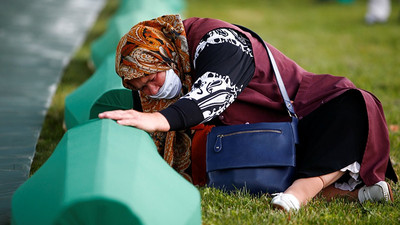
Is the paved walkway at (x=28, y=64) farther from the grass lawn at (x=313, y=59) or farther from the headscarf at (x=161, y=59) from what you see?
the headscarf at (x=161, y=59)

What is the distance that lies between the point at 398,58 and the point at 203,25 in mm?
5246

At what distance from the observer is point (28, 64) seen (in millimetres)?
6309

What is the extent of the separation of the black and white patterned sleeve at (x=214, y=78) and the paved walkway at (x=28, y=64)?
1039 mm

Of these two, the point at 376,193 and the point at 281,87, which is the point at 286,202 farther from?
the point at 281,87

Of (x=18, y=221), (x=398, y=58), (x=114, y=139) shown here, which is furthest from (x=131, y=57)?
(x=398, y=58)

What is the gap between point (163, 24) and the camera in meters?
3.05

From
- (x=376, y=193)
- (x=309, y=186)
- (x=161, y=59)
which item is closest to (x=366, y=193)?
(x=376, y=193)

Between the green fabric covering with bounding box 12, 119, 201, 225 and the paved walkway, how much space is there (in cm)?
68

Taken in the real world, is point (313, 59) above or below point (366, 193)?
below

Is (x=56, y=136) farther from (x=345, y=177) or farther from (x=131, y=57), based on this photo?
(x=345, y=177)

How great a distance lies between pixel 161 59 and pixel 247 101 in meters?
0.54

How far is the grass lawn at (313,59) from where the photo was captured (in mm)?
2828

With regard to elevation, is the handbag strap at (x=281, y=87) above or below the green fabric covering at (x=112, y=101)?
above

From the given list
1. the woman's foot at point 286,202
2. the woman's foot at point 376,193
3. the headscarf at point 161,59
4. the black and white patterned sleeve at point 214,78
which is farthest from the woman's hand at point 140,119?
the woman's foot at point 376,193
